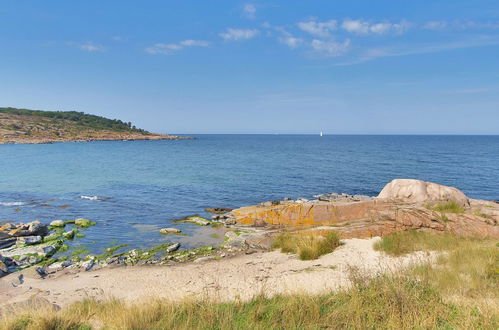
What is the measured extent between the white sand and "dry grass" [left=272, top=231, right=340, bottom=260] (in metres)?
0.38

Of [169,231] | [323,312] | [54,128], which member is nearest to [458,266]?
[323,312]

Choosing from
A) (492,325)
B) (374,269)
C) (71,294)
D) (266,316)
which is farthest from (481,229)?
(71,294)

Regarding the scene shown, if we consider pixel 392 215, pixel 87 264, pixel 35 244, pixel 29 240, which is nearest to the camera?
pixel 87 264

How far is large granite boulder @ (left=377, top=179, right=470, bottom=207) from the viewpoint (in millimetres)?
20531

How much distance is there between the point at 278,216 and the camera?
21500 mm

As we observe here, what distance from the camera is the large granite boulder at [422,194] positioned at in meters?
20.5

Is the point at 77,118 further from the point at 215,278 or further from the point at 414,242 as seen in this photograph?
the point at 414,242

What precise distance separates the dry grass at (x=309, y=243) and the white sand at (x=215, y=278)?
1.23 feet

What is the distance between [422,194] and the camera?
2105cm

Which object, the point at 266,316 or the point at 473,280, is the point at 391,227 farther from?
the point at 266,316

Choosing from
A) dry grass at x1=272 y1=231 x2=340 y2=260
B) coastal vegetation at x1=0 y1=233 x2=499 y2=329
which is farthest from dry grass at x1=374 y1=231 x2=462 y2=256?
coastal vegetation at x1=0 y1=233 x2=499 y2=329

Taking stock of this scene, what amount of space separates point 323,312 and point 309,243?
7.43 m

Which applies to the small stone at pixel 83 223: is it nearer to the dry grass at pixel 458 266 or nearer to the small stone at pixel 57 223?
the small stone at pixel 57 223

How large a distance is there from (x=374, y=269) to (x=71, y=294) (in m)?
11.2
